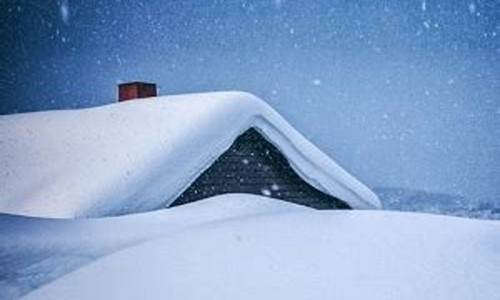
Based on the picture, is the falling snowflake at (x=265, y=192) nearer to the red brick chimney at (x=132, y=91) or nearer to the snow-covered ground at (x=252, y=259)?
the snow-covered ground at (x=252, y=259)

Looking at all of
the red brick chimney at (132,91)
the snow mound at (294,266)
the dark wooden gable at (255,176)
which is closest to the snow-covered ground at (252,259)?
the snow mound at (294,266)

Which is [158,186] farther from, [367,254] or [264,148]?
[367,254]

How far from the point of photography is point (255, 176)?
8.30m

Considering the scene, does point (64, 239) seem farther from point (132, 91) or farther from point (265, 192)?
point (132, 91)

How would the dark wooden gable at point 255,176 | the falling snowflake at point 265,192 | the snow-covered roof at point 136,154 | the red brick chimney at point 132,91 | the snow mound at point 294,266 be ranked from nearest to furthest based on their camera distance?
the snow mound at point 294,266
the snow-covered roof at point 136,154
the dark wooden gable at point 255,176
the falling snowflake at point 265,192
the red brick chimney at point 132,91

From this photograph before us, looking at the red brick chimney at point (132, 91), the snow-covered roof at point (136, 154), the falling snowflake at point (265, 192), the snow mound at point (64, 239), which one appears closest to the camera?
the snow mound at point (64, 239)

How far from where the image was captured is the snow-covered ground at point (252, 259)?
2.88 m

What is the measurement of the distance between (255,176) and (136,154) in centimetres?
235

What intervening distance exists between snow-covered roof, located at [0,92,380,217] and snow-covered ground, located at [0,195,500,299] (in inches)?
45.1

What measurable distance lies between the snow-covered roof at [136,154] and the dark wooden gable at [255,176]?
0.34 meters

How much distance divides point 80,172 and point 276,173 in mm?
3291

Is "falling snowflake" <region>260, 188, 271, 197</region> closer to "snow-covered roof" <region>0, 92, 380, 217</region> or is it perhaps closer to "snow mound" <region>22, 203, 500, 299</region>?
"snow-covered roof" <region>0, 92, 380, 217</region>

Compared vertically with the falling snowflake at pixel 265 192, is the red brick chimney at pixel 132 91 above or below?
above

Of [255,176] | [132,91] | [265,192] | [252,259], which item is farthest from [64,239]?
[132,91]
